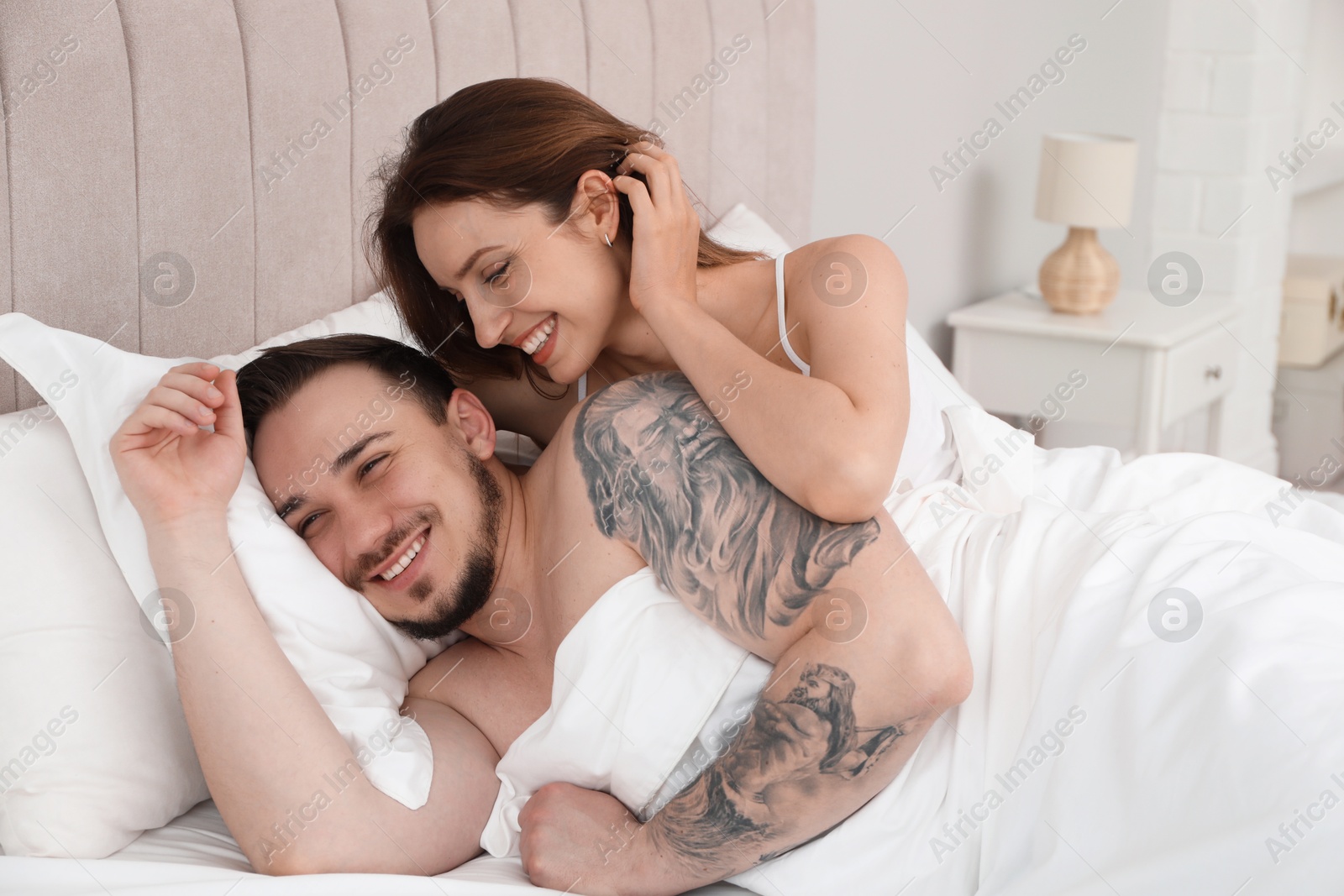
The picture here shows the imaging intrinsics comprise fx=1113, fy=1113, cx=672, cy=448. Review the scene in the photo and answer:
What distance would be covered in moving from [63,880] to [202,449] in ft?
1.39

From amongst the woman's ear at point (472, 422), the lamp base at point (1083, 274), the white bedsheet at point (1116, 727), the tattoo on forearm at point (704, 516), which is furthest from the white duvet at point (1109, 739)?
the lamp base at point (1083, 274)

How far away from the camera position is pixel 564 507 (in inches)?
47.8

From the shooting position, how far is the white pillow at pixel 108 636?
104 centimetres

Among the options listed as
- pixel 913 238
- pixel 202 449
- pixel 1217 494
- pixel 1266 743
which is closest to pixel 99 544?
pixel 202 449

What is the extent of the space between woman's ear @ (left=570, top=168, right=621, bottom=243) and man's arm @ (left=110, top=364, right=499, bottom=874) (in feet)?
1.44

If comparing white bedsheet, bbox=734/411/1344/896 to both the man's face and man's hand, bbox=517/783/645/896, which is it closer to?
man's hand, bbox=517/783/645/896

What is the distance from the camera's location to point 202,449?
45.6 inches

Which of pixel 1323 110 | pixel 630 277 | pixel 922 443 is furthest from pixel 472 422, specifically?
pixel 1323 110

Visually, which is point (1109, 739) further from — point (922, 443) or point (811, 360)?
point (922, 443)

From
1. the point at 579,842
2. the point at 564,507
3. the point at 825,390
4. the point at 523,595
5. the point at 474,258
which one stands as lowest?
the point at 579,842

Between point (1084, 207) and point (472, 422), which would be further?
point (1084, 207)

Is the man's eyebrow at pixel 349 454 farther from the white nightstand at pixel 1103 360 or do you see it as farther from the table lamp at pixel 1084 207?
the table lamp at pixel 1084 207

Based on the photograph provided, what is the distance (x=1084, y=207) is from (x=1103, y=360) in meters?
0.39

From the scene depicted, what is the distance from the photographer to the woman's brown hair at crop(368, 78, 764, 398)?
1261 mm
